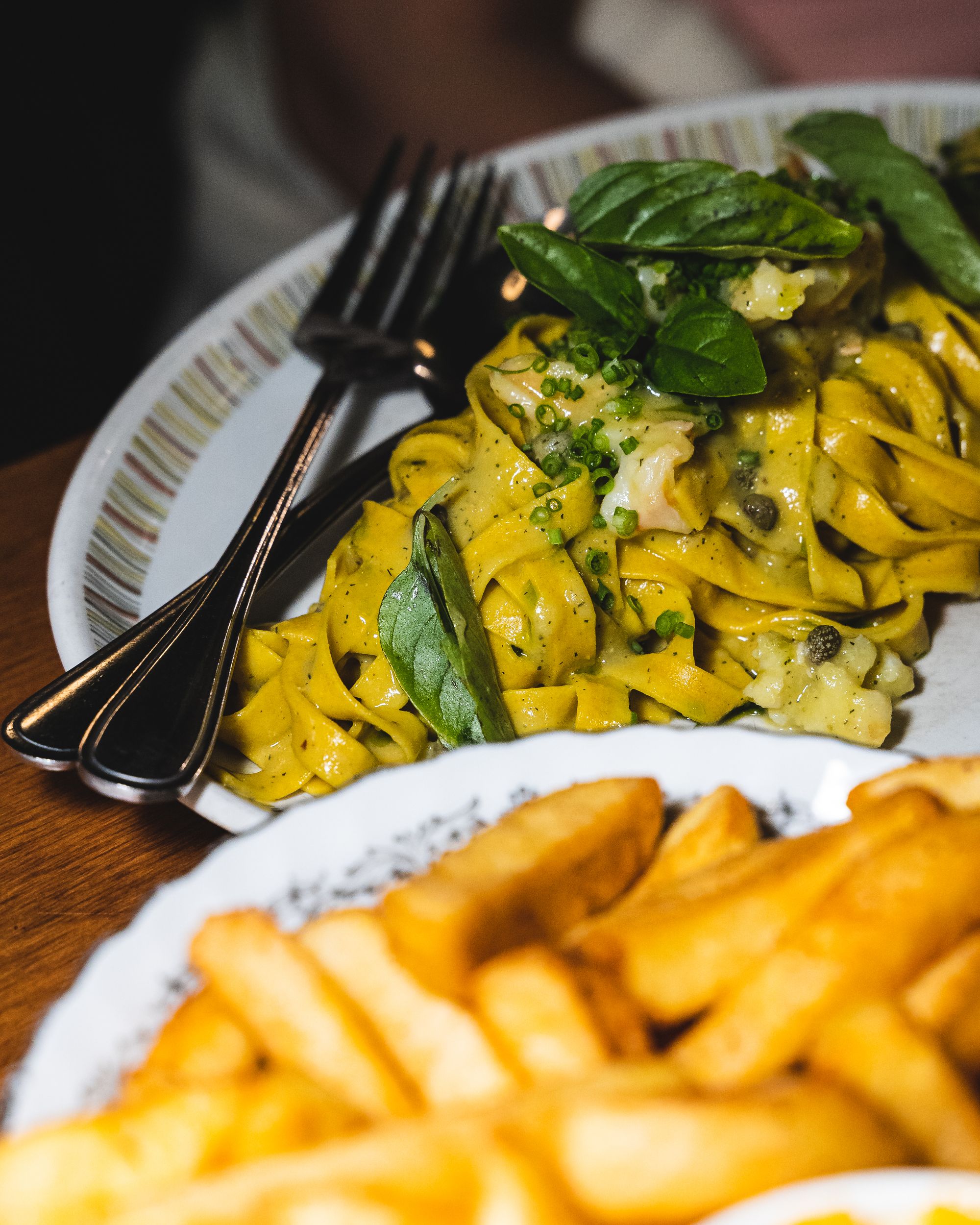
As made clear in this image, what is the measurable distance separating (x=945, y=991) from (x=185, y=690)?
4.39 feet

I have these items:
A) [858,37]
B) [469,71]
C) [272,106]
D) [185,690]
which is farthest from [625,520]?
[272,106]

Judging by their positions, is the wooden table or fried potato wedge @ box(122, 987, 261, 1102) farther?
the wooden table

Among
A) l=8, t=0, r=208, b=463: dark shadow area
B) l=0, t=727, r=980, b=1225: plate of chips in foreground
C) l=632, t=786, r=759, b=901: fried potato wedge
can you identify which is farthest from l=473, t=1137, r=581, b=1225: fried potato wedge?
l=8, t=0, r=208, b=463: dark shadow area

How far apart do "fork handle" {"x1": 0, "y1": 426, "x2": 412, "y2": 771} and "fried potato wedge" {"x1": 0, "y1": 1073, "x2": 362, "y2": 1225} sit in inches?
36.4

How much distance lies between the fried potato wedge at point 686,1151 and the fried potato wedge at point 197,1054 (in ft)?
1.27

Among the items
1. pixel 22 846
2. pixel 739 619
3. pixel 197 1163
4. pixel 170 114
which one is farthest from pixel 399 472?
pixel 170 114

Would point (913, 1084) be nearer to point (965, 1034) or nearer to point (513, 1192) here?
point (965, 1034)

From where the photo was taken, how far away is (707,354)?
2068 millimetres

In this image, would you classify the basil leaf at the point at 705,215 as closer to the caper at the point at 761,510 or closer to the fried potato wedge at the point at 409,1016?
the caper at the point at 761,510

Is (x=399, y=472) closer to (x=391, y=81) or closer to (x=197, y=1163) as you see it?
(x=197, y=1163)

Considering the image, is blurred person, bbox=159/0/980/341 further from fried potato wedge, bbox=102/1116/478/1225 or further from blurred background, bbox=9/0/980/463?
fried potato wedge, bbox=102/1116/478/1225

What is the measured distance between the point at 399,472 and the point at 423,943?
5.03 feet

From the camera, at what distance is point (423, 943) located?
1.17 meters

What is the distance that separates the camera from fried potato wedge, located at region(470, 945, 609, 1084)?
109cm
